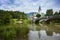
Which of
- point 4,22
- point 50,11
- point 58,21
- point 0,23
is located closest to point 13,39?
point 0,23

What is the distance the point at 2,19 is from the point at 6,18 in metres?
1.84

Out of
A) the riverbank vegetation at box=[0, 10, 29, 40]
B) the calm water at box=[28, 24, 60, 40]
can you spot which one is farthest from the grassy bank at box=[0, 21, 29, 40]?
the calm water at box=[28, 24, 60, 40]

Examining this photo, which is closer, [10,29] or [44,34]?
[44,34]

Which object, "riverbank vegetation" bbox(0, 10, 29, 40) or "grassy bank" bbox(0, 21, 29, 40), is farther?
"riverbank vegetation" bbox(0, 10, 29, 40)

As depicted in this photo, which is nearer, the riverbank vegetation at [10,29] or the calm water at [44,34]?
the calm water at [44,34]

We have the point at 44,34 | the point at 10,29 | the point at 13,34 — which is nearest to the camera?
the point at 13,34

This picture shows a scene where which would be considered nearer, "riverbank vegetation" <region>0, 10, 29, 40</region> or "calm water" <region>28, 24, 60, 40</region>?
"calm water" <region>28, 24, 60, 40</region>

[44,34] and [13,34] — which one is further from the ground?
[13,34]

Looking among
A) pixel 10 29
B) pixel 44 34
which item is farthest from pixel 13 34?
pixel 10 29

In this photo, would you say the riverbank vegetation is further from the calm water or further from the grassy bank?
the calm water

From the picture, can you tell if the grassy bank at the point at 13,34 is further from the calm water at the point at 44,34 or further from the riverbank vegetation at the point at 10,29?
the calm water at the point at 44,34

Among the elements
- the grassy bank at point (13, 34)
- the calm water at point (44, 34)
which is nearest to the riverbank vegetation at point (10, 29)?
the grassy bank at point (13, 34)

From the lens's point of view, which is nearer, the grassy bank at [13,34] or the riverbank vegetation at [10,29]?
the grassy bank at [13,34]

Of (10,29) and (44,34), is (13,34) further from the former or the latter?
(10,29)
